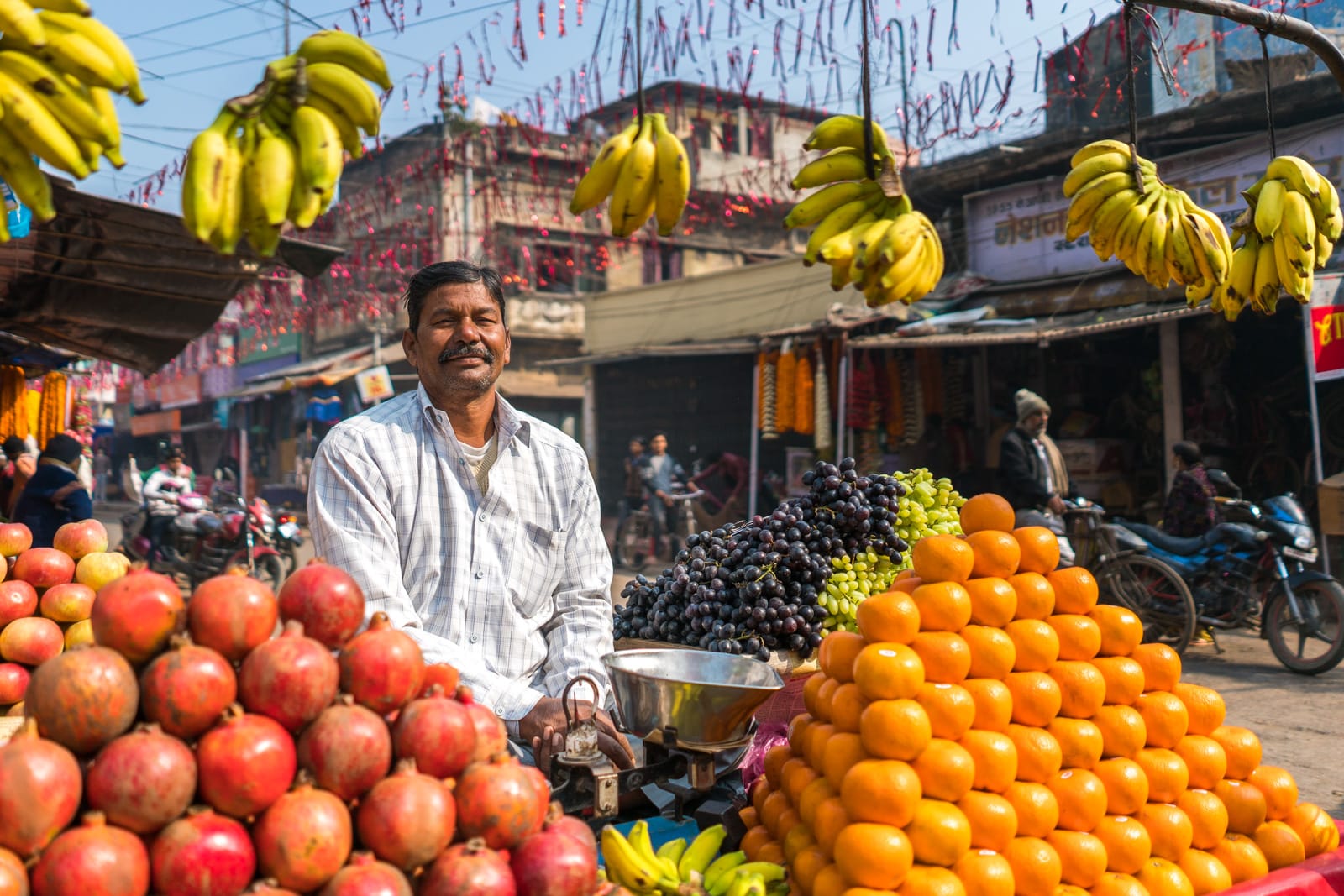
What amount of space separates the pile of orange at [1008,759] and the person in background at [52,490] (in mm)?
6776

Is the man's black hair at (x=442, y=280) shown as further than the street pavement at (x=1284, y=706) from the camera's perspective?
No

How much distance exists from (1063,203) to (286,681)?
1229 cm

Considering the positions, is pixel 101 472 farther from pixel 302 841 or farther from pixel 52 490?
pixel 302 841

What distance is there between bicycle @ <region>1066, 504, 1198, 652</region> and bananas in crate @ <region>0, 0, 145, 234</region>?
7098 mm

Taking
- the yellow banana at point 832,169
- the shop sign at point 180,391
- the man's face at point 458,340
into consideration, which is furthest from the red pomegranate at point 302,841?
the shop sign at point 180,391

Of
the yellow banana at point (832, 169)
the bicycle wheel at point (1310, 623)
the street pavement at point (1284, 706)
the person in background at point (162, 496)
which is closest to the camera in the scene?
the yellow banana at point (832, 169)

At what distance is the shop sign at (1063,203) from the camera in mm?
9939

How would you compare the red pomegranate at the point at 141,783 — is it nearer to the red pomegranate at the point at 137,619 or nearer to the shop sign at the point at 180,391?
the red pomegranate at the point at 137,619

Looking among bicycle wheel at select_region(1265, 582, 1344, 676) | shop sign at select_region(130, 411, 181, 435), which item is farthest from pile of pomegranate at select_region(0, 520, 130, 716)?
shop sign at select_region(130, 411, 181, 435)

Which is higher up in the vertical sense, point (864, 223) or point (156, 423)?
point (156, 423)

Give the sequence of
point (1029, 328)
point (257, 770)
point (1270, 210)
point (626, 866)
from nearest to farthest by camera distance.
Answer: point (257, 770) < point (626, 866) < point (1270, 210) < point (1029, 328)

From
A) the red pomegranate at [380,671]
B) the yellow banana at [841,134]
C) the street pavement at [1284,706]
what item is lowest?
the street pavement at [1284,706]

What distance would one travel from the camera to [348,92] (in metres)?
1.98

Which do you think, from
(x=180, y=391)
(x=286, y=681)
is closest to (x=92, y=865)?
(x=286, y=681)
